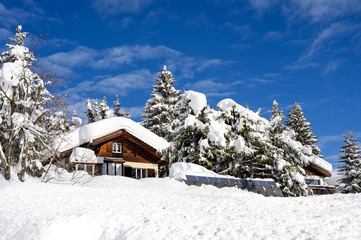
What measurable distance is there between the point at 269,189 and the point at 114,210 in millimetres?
13191

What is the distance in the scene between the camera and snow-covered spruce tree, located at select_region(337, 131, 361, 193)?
30.3 meters

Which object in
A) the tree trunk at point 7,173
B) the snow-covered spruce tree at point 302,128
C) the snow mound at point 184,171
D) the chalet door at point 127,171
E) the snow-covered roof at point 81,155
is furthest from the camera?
the snow-covered spruce tree at point 302,128

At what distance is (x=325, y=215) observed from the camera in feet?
20.8

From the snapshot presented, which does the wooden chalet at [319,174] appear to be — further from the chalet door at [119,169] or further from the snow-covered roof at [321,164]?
the chalet door at [119,169]

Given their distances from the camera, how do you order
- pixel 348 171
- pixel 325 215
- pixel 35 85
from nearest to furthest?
pixel 325 215 < pixel 35 85 < pixel 348 171

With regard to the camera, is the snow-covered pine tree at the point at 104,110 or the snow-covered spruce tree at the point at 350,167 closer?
the snow-covered spruce tree at the point at 350,167

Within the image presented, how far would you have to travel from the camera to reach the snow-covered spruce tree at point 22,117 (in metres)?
15.1

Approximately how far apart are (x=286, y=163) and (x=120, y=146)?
13.6m

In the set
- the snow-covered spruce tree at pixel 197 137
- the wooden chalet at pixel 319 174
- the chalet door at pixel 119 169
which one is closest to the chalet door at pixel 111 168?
the chalet door at pixel 119 169

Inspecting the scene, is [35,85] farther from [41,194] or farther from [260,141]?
[260,141]

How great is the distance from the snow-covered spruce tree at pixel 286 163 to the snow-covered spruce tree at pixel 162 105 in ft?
45.0

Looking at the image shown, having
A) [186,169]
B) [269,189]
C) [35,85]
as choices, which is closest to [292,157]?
[269,189]

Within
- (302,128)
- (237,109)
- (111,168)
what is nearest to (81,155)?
(111,168)

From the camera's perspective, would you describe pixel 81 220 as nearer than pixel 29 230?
Yes
